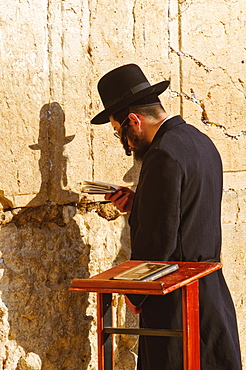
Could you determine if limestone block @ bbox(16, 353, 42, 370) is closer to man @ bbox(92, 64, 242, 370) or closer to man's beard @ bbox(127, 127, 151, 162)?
man @ bbox(92, 64, 242, 370)

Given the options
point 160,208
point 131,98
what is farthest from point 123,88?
point 160,208

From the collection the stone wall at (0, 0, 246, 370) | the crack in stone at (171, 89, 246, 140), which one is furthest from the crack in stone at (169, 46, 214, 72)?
the crack in stone at (171, 89, 246, 140)

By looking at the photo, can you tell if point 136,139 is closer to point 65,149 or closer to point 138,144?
point 138,144

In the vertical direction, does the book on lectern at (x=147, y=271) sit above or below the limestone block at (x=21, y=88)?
below

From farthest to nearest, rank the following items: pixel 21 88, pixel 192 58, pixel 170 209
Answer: pixel 192 58 → pixel 21 88 → pixel 170 209

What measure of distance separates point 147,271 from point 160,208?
0.42m

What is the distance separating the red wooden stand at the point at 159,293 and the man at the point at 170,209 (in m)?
0.23

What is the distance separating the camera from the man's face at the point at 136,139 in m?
3.54

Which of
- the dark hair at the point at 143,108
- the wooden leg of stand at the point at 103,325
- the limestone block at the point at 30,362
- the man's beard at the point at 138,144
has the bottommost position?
the limestone block at the point at 30,362

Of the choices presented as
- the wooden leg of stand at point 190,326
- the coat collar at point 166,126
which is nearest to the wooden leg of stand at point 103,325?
the wooden leg of stand at point 190,326

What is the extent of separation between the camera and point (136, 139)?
11.7ft

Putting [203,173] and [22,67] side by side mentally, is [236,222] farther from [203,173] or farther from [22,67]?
[22,67]

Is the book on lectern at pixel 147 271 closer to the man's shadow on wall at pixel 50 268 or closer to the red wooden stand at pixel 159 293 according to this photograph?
the red wooden stand at pixel 159 293

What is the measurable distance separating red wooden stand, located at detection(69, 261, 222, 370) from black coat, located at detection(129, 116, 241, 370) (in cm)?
22
